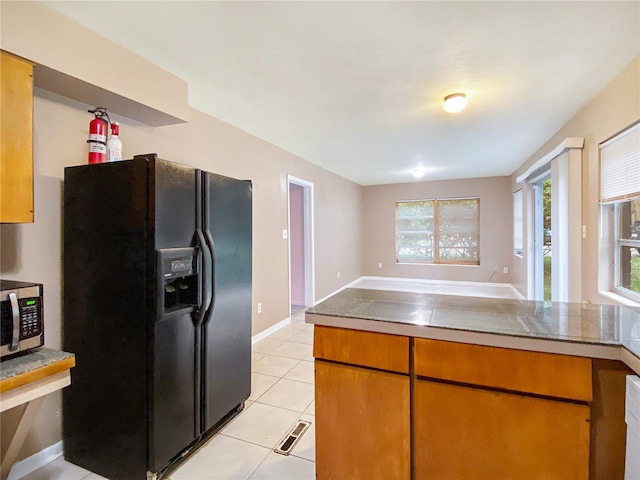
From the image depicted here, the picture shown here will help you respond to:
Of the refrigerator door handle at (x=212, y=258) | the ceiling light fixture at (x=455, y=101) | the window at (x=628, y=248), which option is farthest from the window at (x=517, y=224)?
the refrigerator door handle at (x=212, y=258)

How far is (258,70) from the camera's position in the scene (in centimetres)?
210

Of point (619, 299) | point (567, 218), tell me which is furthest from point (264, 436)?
point (567, 218)

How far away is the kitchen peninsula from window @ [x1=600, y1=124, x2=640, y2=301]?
45.6 inches

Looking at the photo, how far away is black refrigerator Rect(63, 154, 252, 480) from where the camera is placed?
1.54 meters

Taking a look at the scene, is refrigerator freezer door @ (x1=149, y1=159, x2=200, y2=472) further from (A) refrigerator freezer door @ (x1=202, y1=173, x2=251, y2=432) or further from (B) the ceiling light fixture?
(B) the ceiling light fixture

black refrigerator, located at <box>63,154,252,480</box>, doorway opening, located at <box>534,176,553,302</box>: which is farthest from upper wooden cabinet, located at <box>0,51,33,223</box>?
doorway opening, located at <box>534,176,553,302</box>

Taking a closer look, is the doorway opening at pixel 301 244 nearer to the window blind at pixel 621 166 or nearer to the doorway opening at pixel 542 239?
the window blind at pixel 621 166

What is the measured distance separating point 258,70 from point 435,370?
2.12 metres

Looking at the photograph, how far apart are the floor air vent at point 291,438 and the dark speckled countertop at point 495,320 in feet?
3.24

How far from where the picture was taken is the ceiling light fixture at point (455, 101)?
2496 mm

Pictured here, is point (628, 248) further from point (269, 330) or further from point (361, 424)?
point (269, 330)

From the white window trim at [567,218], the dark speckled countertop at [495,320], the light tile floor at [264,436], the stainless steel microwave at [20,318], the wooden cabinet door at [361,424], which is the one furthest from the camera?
the white window trim at [567,218]

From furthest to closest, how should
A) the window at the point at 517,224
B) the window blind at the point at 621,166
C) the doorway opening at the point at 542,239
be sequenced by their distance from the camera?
the window at the point at 517,224 → the doorway opening at the point at 542,239 → the window blind at the point at 621,166

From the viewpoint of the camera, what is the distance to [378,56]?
1.95 metres
